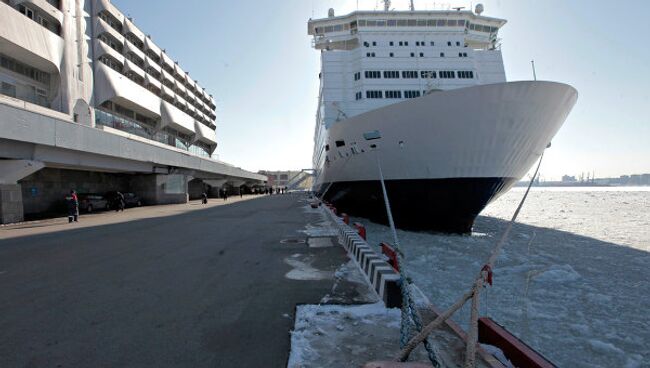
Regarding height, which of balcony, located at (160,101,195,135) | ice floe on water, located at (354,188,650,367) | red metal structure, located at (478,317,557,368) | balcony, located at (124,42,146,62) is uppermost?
balcony, located at (124,42,146,62)

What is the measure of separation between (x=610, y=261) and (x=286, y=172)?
5640 inches

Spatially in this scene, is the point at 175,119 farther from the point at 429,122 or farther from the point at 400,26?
the point at 429,122

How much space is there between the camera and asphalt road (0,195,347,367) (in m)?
3.24

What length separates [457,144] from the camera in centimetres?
1245

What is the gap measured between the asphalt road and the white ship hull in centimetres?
640

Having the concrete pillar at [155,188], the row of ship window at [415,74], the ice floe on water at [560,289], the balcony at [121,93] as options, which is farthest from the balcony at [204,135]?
the ice floe on water at [560,289]

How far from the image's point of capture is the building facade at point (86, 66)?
22.6m

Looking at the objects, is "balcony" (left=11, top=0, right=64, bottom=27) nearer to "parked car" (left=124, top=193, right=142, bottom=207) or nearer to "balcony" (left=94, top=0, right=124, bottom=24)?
"balcony" (left=94, top=0, right=124, bottom=24)

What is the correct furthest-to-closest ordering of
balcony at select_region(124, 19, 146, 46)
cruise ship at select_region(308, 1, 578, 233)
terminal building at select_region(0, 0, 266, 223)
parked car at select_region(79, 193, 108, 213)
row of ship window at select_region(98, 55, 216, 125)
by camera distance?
balcony at select_region(124, 19, 146, 46), row of ship window at select_region(98, 55, 216, 125), parked car at select_region(79, 193, 108, 213), terminal building at select_region(0, 0, 266, 223), cruise ship at select_region(308, 1, 578, 233)

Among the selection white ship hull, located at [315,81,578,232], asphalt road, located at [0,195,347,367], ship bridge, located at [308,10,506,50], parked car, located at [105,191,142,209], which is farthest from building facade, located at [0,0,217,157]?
white ship hull, located at [315,81,578,232]

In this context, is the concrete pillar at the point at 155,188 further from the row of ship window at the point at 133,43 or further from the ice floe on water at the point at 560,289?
the ice floe on water at the point at 560,289

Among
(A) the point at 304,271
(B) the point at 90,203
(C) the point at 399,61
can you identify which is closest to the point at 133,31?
(B) the point at 90,203

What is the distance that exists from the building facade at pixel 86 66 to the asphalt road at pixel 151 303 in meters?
20.6

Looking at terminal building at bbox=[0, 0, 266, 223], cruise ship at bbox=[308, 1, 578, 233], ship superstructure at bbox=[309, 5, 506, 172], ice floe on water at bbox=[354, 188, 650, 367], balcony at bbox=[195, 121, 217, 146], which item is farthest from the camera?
balcony at bbox=[195, 121, 217, 146]
